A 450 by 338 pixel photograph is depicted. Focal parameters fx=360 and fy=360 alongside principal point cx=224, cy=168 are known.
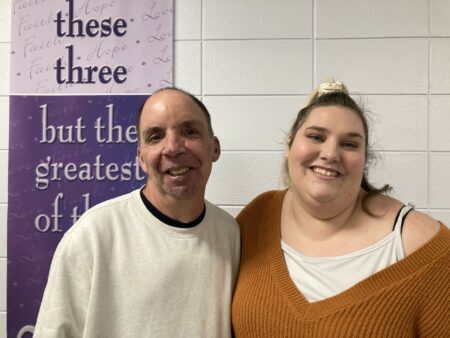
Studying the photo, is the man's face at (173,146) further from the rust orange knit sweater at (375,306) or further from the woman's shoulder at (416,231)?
the woman's shoulder at (416,231)

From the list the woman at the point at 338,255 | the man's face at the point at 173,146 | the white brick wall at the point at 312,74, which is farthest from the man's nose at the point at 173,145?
the white brick wall at the point at 312,74

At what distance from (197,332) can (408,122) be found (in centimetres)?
120

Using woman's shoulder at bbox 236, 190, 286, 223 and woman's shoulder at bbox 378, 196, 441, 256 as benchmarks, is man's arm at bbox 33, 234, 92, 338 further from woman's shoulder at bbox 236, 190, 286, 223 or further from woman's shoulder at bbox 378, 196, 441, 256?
woman's shoulder at bbox 378, 196, 441, 256

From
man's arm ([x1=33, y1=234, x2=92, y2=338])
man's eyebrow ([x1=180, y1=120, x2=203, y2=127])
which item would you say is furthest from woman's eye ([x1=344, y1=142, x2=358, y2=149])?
man's arm ([x1=33, y1=234, x2=92, y2=338])

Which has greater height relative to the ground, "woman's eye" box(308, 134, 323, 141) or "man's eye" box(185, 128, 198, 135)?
"man's eye" box(185, 128, 198, 135)

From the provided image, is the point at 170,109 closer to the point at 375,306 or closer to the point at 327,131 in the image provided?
the point at 327,131

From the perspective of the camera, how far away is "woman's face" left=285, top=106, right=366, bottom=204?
3.20ft

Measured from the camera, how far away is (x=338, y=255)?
0.98 m

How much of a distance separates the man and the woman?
12 centimetres

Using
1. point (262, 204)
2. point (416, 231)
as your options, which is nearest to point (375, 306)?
point (416, 231)

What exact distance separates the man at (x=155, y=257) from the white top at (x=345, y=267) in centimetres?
23

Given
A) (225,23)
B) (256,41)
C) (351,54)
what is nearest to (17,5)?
(225,23)

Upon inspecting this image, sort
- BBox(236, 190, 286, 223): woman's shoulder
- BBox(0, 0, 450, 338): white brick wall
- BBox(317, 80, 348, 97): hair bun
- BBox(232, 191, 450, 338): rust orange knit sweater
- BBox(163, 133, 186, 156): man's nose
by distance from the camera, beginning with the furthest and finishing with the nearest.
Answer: BBox(0, 0, 450, 338): white brick wall, BBox(236, 190, 286, 223): woman's shoulder, BBox(317, 80, 348, 97): hair bun, BBox(163, 133, 186, 156): man's nose, BBox(232, 191, 450, 338): rust orange knit sweater

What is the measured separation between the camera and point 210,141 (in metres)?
1.07
